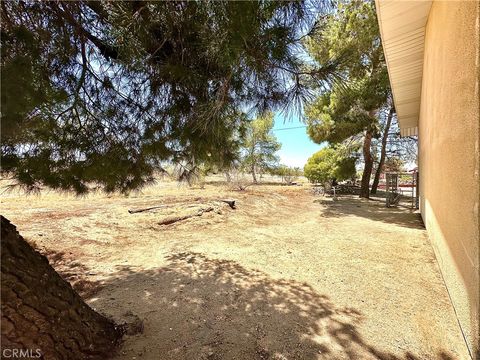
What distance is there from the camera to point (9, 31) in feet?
4.33

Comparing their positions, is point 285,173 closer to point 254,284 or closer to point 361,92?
point 361,92

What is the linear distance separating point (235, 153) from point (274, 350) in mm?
1938

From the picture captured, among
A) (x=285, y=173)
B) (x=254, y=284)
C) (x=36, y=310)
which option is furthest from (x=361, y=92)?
(x=285, y=173)

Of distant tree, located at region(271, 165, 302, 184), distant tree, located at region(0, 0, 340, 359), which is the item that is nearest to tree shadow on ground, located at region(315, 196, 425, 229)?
distant tree, located at region(0, 0, 340, 359)

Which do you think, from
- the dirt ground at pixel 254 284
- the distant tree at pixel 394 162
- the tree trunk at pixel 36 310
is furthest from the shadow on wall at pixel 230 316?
the distant tree at pixel 394 162

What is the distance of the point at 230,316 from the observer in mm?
2455

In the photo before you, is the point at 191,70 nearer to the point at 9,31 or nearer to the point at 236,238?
the point at 9,31

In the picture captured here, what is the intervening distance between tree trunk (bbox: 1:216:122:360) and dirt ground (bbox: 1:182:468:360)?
45 cm

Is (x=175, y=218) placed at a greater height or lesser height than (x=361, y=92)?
Answer: lesser

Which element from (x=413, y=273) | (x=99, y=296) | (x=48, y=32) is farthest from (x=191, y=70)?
Answer: (x=413, y=273)

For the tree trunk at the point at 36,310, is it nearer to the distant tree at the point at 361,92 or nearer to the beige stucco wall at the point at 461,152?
the beige stucco wall at the point at 461,152

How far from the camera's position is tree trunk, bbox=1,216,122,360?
44.8 inches

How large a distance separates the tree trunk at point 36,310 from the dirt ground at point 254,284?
447 mm

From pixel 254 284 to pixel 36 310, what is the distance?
7.78 ft
